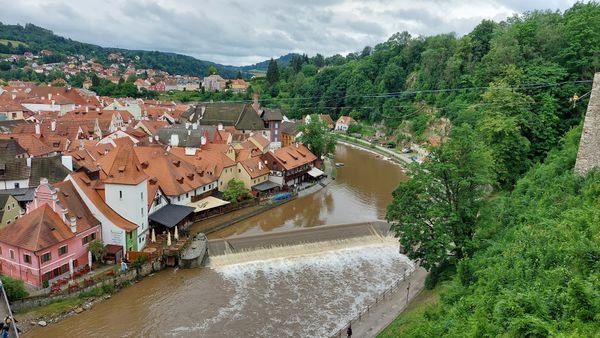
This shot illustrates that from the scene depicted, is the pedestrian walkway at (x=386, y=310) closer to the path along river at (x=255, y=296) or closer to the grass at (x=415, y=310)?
the grass at (x=415, y=310)

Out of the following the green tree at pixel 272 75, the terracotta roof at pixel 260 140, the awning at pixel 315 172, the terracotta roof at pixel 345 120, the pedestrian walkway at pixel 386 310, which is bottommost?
the pedestrian walkway at pixel 386 310

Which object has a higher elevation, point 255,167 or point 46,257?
point 255,167

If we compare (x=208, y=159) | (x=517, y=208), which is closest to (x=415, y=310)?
(x=517, y=208)

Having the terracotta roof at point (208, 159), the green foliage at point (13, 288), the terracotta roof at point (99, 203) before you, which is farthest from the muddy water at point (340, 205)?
the green foliage at point (13, 288)

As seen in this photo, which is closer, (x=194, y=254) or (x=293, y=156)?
(x=194, y=254)

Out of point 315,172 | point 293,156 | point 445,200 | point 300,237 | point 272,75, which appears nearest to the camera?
point 445,200

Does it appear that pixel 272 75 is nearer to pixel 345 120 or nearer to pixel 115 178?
pixel 345 120

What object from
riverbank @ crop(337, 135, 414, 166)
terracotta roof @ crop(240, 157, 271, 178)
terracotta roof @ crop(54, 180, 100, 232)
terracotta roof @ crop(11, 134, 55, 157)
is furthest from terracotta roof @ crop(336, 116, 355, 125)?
terracotta roof @ crop(54, 180, 100, 232)

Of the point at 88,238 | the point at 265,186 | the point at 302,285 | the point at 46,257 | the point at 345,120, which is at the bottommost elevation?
the point at 302,285
